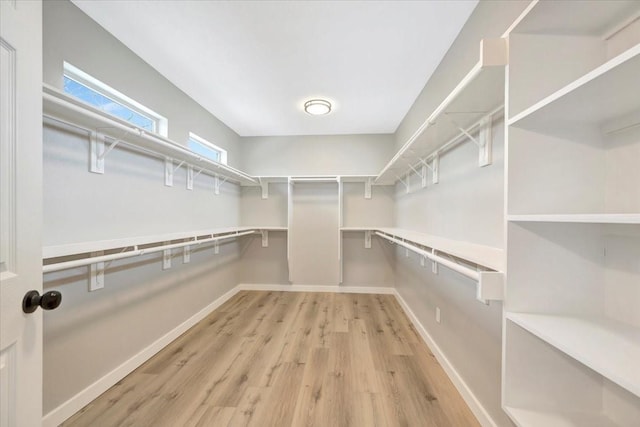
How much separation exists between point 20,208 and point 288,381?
5.45ft

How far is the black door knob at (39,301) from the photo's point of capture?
26.3 inches

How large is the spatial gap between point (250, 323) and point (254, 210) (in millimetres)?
1725

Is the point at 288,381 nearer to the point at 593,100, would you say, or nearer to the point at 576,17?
the point at 593,100

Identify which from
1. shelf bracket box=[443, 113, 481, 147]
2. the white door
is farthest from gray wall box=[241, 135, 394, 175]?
the white door

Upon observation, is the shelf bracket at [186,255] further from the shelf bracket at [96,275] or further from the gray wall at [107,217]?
the shelf bracket at [96,275]

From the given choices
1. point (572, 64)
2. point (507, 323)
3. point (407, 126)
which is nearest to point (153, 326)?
point (507, 323)

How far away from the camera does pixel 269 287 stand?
3.72 meters

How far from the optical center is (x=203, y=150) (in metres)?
2.98

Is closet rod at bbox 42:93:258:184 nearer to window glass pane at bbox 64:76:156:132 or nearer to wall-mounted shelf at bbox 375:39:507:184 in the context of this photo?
window glass pane at bbox 64:76:156:132

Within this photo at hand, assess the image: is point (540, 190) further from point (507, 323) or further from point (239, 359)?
point (239, 359)

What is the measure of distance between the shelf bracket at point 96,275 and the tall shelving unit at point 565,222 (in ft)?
6.97

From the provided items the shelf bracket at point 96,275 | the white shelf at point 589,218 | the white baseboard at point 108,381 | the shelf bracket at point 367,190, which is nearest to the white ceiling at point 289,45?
the shelf bracket at point 367,190

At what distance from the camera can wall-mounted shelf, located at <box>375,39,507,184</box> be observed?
2.73ft

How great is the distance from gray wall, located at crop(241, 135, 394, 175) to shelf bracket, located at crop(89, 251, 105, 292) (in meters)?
2.46
